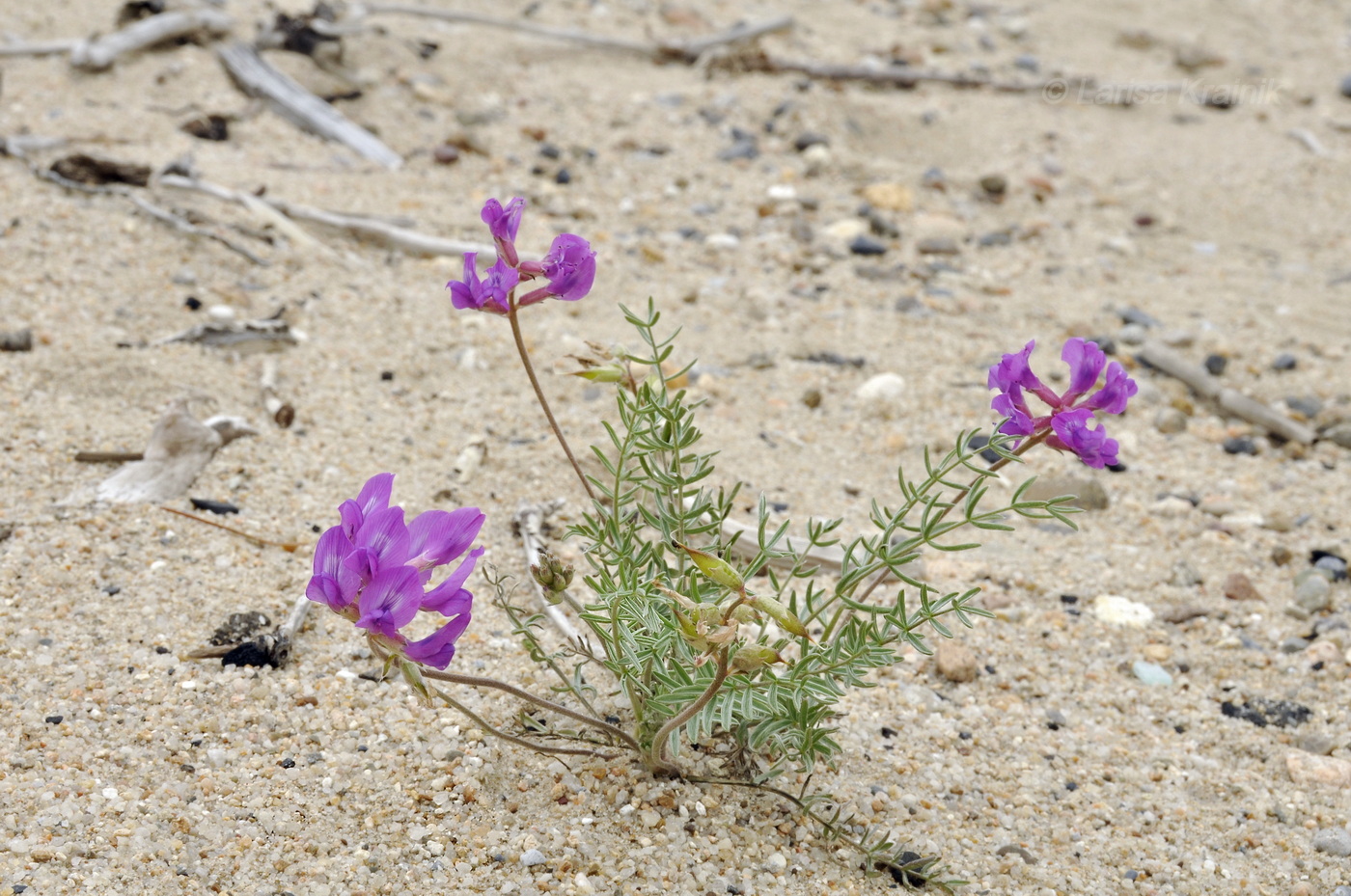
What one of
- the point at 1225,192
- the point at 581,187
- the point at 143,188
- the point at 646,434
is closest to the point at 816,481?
the point at 646,434

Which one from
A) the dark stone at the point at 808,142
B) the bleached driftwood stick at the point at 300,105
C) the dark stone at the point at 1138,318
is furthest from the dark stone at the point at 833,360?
the bleached driftwood stick at the point at 300,105

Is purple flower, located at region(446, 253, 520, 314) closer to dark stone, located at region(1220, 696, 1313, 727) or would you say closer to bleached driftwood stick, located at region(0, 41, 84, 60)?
dark stone, located at region(1220, 696, 1313, 727)

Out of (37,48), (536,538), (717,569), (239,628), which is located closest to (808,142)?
(536,538)

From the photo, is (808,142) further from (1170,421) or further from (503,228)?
(503,228)

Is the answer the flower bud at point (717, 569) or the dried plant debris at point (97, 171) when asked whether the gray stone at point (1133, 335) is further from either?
the dried plant debris at point (97, 171)

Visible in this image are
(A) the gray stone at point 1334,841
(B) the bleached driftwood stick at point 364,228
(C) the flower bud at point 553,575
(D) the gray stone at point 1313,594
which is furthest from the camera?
(B) the bleached driftwood stick at point 364,228

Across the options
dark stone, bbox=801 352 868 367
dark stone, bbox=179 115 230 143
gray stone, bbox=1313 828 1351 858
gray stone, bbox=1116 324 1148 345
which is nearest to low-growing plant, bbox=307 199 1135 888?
gray stone, bbox=1313 828 1351 858

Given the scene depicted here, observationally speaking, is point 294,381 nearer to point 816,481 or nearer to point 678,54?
point 816,481
